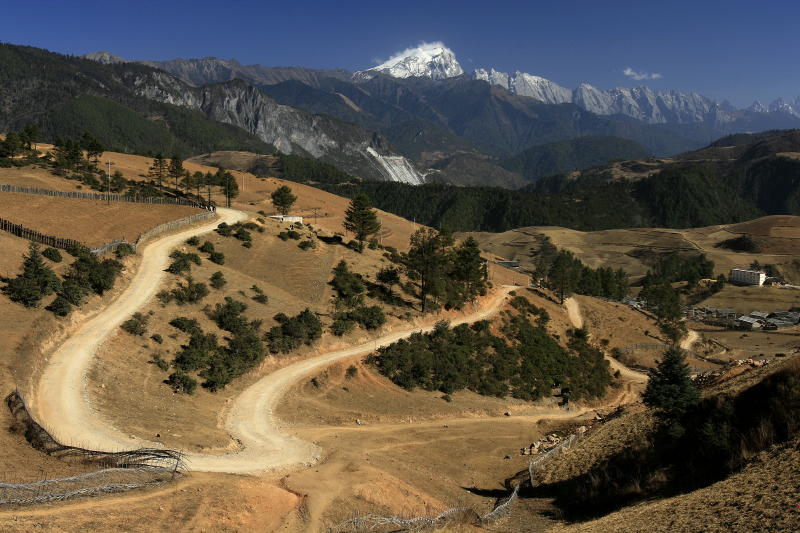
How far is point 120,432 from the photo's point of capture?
30.9 m

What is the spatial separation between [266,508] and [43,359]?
25.0 m

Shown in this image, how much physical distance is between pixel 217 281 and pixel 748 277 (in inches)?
6698

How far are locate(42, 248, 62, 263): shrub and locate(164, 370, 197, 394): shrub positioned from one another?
2134cm

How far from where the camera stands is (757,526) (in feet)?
54.4

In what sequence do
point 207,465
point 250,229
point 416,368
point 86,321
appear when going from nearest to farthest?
point 207,465 → point 86,321 → point 416,368 → point 250,229

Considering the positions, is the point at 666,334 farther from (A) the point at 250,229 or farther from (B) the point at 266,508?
(B) the point at 266,508

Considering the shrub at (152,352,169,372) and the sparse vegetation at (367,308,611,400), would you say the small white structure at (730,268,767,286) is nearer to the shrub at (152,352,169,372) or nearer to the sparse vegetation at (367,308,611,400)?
the sparse vegetation at (367,308,611,400)

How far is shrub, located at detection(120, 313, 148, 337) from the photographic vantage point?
148ft

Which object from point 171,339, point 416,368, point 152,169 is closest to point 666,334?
point 416,368

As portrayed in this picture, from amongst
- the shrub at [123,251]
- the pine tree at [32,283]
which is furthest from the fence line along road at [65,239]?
the pine tree at [32,283]

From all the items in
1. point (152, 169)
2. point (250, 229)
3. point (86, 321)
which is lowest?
point (86, 321)

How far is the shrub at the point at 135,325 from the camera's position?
45094 mm

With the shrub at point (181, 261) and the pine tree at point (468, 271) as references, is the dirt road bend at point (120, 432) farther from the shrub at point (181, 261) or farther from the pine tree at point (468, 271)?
the pine tree at point (468, 271)

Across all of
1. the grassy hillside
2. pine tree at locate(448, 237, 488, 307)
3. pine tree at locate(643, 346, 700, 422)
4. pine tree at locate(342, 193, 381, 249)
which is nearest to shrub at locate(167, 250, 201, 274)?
pine tree at locate(342, 193, 381, 249)
